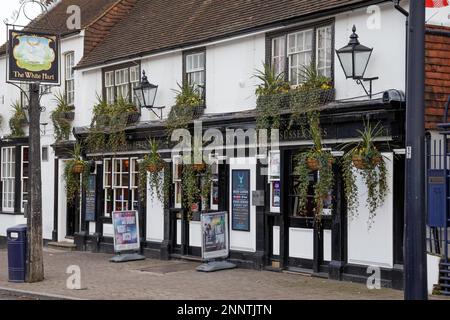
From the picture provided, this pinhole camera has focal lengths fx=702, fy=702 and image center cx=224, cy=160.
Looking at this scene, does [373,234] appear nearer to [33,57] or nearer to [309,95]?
[309,95]

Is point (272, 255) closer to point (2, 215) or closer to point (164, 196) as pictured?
point (164, 196)

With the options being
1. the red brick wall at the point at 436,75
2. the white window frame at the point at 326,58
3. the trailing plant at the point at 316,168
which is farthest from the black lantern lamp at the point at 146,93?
the red brick wall at the point at 436,75

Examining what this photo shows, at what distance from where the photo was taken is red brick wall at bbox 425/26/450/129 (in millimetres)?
12352

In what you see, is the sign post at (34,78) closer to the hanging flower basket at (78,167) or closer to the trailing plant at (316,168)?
the trailing plant at (316,168)

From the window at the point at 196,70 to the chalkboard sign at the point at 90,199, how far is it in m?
4.92

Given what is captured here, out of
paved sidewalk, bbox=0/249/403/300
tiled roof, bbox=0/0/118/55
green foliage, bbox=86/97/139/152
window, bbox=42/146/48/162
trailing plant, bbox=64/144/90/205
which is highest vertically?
tiled roof, bbox=0/0/118/55

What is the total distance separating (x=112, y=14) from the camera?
21.8m

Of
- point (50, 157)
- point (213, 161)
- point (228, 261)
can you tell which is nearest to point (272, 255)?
point (228, 261)

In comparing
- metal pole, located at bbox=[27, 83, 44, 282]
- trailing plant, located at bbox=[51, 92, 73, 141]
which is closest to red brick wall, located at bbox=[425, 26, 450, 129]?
metal pole, located at bbox=[27, 83, 44, 282]

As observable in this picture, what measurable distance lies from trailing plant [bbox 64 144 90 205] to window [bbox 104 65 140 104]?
183 cm

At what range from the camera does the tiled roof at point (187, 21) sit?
1485 cm

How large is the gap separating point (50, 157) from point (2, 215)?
364 centimetres

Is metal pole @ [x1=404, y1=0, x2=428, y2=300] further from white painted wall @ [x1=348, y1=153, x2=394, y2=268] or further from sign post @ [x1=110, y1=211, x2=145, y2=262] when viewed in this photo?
sign post @ [x1=110, y1=211, x2=145, y2=262]

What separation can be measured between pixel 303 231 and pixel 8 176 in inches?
537
